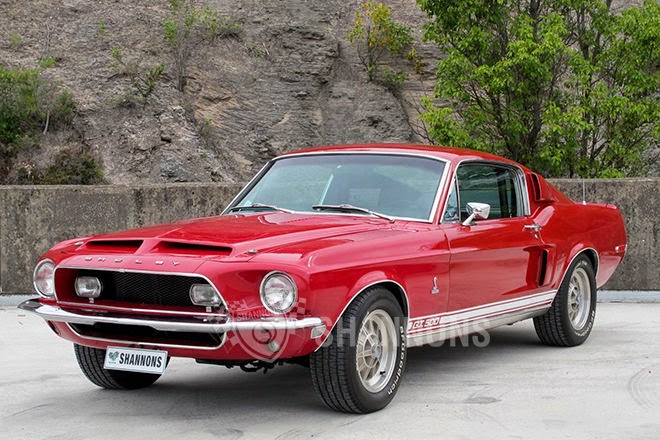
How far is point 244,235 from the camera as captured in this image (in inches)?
231

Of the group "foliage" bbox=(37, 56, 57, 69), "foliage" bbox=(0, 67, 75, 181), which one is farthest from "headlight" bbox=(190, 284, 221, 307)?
"foliage" bbox=(37, 56, 57, 69)

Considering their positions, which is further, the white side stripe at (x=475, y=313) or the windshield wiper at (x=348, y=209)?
the windshield wiper at (x=348, y=209)

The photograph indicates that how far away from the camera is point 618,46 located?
18078mm

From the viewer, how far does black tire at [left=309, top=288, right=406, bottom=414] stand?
557 centimetres

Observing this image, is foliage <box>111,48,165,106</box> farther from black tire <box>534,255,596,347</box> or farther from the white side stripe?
the white side stripe

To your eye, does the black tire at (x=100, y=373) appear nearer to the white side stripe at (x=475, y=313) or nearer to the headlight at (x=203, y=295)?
the headlight at (x=203, y=295)

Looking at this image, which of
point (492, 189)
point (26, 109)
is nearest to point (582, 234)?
point (492, 189)

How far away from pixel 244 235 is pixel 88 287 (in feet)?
3.07

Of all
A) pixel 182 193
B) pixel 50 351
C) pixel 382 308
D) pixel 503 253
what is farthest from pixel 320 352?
pixel 182 193

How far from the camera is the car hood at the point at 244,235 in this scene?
5.62 m

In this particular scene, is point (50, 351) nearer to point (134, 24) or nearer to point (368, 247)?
point (368, 247)

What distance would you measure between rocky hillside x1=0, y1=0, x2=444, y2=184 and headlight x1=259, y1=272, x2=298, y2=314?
1746cm

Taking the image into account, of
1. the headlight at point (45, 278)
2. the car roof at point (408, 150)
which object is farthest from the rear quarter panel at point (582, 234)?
the headlight at point (45, 278)

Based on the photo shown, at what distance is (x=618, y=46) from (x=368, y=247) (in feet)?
44.1
